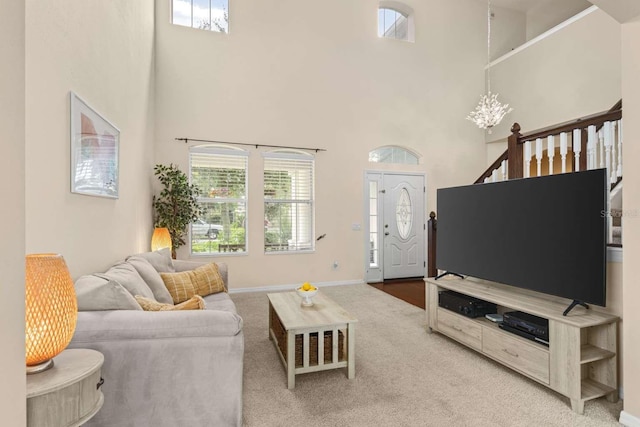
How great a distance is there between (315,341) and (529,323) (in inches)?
61.3

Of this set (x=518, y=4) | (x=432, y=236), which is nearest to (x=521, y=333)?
(x=432, y=236)

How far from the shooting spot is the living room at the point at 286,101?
2041mm

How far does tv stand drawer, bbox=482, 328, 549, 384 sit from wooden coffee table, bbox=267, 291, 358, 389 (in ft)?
3.69

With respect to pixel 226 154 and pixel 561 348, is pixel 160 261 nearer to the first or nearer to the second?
pixel 226 154

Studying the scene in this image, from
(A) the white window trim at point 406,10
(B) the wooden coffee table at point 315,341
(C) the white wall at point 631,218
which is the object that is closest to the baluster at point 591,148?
(C) the white wall at point 631,218

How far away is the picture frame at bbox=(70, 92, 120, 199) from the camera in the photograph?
7.52ft

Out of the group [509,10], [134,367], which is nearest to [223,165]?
[134,367]

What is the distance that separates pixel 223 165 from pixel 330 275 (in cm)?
254

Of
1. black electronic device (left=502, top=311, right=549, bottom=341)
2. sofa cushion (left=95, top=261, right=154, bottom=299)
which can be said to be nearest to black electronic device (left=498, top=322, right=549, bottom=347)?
black electronic device (left=502, top=311, right=549, bottom=341)

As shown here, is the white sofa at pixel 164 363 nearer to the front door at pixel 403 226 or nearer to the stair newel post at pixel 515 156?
the stair newel post at pixel 515 156

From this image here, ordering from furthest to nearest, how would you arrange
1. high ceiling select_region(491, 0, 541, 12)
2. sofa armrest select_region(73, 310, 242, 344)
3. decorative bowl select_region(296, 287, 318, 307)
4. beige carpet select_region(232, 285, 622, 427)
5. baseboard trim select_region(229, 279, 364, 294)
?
high ceiling select_region(491, 0, 541, 12) → baseboard trim select_region(229, 279, 364, 294) → decorative bowl select_region(296, 287, 318, 307) → beige carpet select_region(232, 285, 622, 427) → sofa armrest select_region(73, 310, 242, 344)

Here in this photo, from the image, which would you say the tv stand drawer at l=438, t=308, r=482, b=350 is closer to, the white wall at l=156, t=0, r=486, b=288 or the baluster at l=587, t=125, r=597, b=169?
the baluster at l=587, t=125, r=597, b=169

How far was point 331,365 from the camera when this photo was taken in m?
2.54

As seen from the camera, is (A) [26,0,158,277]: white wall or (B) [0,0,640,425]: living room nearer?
(A) [26,0,158,277]: white wall
